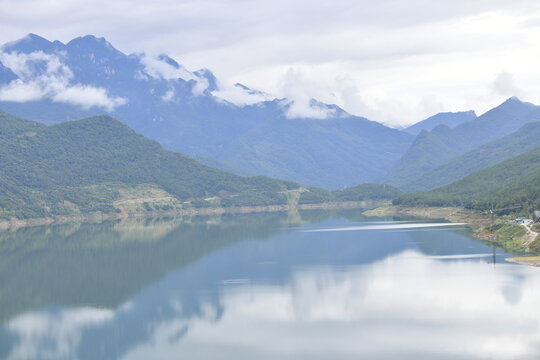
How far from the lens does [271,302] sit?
236ft

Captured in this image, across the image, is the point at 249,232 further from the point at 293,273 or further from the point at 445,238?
the point at 293,273

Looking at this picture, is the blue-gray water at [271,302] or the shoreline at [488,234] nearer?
the blue-gray water at [271,302]

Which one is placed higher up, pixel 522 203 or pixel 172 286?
pixel 522 203

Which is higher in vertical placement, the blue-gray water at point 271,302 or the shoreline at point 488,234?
the shoreline at point 488,234

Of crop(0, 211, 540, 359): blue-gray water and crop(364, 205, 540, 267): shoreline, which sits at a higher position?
crop(364, 205, 540, 267): shoreline

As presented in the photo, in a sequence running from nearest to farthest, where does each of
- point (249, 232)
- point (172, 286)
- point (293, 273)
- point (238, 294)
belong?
point (238, 294), point (172, 286), point (293, 273), point (249, 232)

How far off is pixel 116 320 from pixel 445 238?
82037 mm

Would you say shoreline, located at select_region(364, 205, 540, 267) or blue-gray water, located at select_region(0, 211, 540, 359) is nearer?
blue-gray water, located at select_region(0, 211, 540, 359)

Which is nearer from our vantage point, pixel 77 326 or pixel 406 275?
pixel 77 326

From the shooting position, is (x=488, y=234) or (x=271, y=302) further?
(x=488, y=234)

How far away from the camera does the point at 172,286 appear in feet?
279

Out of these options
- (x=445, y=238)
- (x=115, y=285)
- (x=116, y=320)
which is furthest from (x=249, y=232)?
(x=116, y=320)

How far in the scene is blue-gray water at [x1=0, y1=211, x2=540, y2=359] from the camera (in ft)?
177

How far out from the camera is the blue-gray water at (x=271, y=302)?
2122 inches
